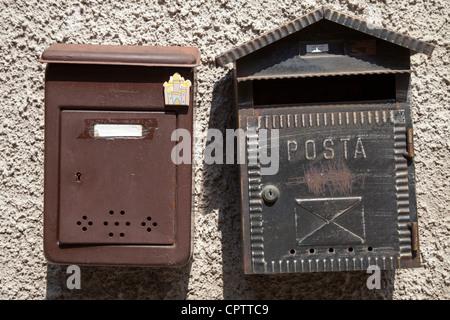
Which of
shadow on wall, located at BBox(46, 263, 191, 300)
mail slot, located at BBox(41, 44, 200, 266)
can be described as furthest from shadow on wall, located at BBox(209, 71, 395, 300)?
mail slot, located at BBox(41, 44, 200, 266)

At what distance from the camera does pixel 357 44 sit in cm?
117

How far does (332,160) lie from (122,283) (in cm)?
75

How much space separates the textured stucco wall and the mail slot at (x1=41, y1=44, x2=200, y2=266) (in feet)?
0.87

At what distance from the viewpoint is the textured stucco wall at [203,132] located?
4.81ft

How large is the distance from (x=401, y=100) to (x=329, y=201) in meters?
0.31

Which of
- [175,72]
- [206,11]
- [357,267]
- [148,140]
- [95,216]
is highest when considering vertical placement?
[206,11]

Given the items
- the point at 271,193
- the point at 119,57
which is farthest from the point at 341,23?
the point at 119,57

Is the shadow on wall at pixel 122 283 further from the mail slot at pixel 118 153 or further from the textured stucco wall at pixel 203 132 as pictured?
the mail slot at pixel 118 153

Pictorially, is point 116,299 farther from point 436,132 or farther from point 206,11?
point 436,132

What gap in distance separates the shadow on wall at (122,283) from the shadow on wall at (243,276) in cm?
15

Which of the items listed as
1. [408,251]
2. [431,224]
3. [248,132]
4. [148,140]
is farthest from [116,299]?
[431,224]

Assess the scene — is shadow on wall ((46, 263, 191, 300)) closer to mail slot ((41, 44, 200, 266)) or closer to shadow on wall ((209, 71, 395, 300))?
shadow on wall ((209, 71, 395, 300))

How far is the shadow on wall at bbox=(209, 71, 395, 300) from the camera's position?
1.47m

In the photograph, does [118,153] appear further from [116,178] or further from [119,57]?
[119,57]
